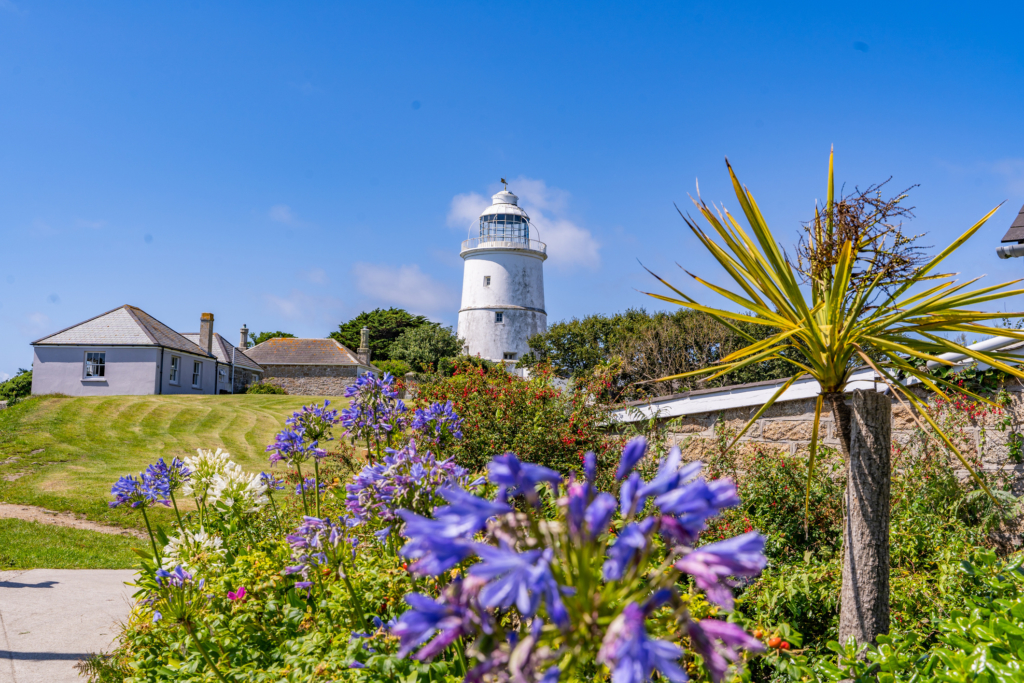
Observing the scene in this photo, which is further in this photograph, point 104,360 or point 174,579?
point 104,360

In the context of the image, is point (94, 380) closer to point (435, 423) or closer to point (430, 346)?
point (430, 346)

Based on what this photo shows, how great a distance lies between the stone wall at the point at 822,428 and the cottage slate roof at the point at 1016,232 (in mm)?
1992

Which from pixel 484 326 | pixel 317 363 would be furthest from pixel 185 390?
pixel 484 326

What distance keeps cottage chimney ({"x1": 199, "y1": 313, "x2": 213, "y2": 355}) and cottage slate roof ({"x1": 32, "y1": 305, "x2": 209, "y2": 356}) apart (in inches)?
81.6

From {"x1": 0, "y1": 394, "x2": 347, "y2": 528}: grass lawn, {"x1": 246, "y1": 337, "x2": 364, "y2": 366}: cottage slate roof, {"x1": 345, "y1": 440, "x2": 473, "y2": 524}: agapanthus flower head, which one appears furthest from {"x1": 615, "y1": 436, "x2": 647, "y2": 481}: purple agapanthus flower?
{"x1": 246, "y1": 337, "x2": 364, "y2": 366}: cottage slate roof

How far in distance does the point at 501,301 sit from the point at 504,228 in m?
3.86

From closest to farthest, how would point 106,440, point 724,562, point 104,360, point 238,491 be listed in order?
point 724,562, point 238,491, point 106,440, point 104,360

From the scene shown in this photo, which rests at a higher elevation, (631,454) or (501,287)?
(501,287)

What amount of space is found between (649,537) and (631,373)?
20007mm

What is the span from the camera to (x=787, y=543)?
448 cm

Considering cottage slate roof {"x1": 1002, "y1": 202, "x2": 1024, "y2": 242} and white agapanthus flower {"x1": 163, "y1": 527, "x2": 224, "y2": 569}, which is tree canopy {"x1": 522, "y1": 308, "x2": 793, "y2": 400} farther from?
white agapanthus flower {"x1": 163, "y1": 527, "x2": 224, "y2": 569}

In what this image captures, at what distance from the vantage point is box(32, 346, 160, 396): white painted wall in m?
26.2

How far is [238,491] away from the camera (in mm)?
4715

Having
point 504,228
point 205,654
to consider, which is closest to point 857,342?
point 205,654
